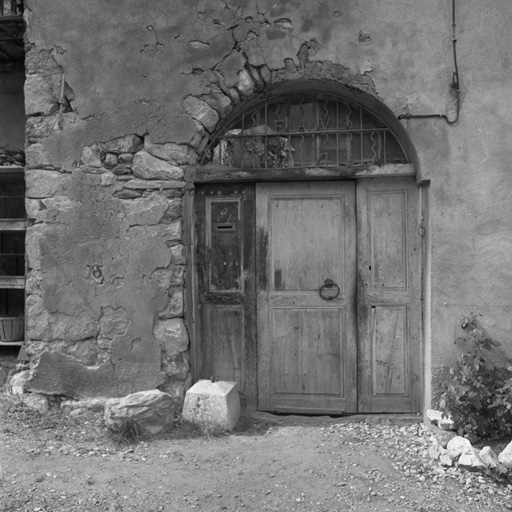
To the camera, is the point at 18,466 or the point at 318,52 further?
the point at 318,52

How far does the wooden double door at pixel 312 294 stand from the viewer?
4570 millimetres

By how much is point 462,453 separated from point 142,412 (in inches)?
83.1

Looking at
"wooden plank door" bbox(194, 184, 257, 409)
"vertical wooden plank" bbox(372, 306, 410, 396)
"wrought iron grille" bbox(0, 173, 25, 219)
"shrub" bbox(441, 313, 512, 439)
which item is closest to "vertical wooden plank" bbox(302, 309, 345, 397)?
"vertical wooden plank" bbox(372, 306, 410, 396)

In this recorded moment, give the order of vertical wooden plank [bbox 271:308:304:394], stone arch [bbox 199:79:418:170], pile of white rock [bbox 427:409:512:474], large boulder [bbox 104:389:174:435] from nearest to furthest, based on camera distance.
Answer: pile of white rock [bbox 427:409:512:474], large boulder [bbox 104:389:174:435], stone arch [bbox 199:79:418:170], vertical wooden plank [bbox 271:308:304:394]

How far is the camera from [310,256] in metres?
4.66

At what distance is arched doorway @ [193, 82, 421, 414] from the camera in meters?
4.57

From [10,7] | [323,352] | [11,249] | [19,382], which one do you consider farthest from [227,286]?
[10,7]

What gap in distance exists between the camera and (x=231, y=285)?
187 inches

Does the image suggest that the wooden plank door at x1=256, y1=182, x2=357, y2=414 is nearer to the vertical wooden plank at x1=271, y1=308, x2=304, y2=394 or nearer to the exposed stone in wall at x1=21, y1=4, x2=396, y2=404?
the vertical wooden plank at x1=271, y1=308, x2=304, y2=394

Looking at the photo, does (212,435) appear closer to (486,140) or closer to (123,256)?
(123,256)

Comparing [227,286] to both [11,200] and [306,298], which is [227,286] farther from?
[11,200]

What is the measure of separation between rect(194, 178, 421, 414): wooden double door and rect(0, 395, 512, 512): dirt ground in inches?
12.2

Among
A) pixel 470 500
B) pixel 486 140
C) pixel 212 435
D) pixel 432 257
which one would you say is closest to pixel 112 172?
pixel 212 435

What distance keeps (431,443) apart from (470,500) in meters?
0.72
